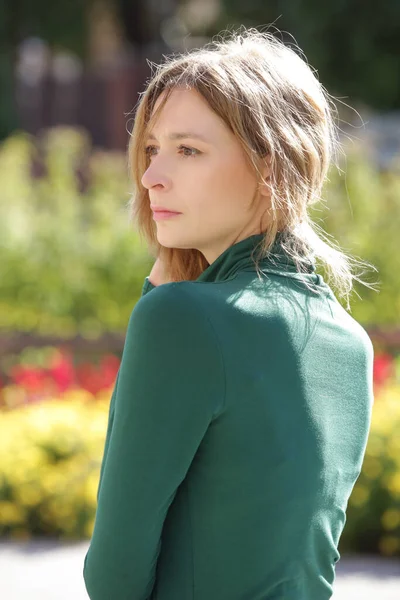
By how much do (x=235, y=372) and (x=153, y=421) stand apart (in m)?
0.12

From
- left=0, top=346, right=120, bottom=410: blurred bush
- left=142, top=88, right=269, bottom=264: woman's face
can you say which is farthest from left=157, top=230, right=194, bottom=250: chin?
left=0, top=346, right=120, bottom=410: blurred bush

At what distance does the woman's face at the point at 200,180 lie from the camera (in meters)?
1.35

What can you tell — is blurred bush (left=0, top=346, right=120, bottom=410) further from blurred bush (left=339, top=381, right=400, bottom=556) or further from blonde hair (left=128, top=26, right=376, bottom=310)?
blonde hair (left=128, top=26, right=376, bottom=310)

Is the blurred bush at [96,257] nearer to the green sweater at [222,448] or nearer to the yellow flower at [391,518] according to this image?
the yellow flower at [391,518]

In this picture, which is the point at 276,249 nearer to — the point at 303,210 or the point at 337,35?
the point at 303,210

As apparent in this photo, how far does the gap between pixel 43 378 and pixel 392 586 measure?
2.52 meters

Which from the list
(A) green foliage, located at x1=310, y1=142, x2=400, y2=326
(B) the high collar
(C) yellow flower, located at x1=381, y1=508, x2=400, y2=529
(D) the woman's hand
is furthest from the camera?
(A) green foliage, located at x1=310, y1=142, x2=400, y2=326

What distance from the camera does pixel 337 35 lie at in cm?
1609

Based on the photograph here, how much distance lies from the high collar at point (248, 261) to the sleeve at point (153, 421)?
0.61ft

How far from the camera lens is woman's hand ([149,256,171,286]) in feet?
5.49

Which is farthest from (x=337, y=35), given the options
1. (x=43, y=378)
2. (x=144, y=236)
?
(x=144, y=236)

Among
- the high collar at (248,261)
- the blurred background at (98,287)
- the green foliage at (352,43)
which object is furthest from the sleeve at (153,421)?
the green foliage at (352,43)

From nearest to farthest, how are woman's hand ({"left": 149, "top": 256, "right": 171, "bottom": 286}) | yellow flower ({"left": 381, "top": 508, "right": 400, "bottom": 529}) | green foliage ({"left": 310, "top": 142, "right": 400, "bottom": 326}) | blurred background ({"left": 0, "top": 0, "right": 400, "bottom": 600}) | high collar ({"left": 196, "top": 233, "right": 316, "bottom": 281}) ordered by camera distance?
high collar ({"left": 196, "top": 233, "right": 316, "bottom": 281})
woman's hand ({"left": 149, "top": 256, "right": 171, "bottom": 286})
yellow flower ({"left": 381, "top": 508, "right": 400, "bottom": 529})
blurred background ({"left": 0, "top": 0, "right": 400, "bottom": 600})
green foliage ({"left": 310, "top": 142, "right": 400, "bottom": 326})

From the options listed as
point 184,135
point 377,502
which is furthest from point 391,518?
point 184,135
